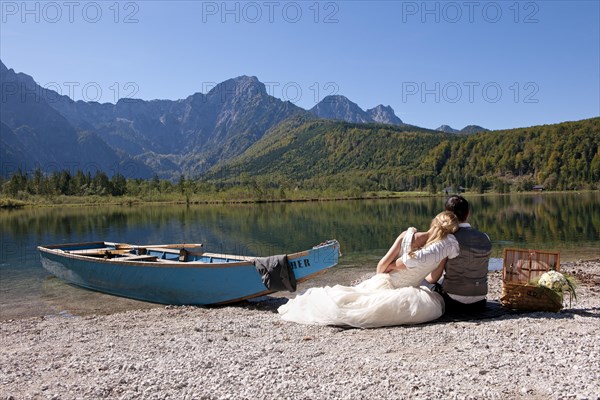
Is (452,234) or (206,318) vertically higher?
(452,234)

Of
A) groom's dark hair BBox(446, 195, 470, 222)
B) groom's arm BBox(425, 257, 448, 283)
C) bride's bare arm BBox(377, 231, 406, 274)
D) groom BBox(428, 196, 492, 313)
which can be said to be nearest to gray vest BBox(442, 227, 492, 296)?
groom BBox(428, 196, 492, 313)

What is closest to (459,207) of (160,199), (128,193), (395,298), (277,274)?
(395,298)

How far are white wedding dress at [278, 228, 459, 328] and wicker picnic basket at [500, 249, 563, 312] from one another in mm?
1506

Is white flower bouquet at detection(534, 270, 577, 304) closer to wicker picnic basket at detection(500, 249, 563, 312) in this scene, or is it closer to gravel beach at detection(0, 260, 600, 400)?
wicker picnic basket at detection(500, 249, 563, 312)

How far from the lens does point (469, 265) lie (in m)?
9.07

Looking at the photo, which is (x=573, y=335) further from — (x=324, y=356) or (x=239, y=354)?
(x=239, y=354)

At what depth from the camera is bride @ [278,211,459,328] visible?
8.89 metres

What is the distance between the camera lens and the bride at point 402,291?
29.2 feet

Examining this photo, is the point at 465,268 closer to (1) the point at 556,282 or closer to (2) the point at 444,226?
(2) the point at 444,226

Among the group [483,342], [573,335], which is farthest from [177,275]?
[573,335]

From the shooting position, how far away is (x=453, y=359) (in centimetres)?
693

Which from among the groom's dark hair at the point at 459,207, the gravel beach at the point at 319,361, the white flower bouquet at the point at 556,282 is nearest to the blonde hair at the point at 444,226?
the groom's dark hair at the point at 459,207

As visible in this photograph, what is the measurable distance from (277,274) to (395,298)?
4.86 m

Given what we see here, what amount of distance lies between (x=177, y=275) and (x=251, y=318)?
153 inches
